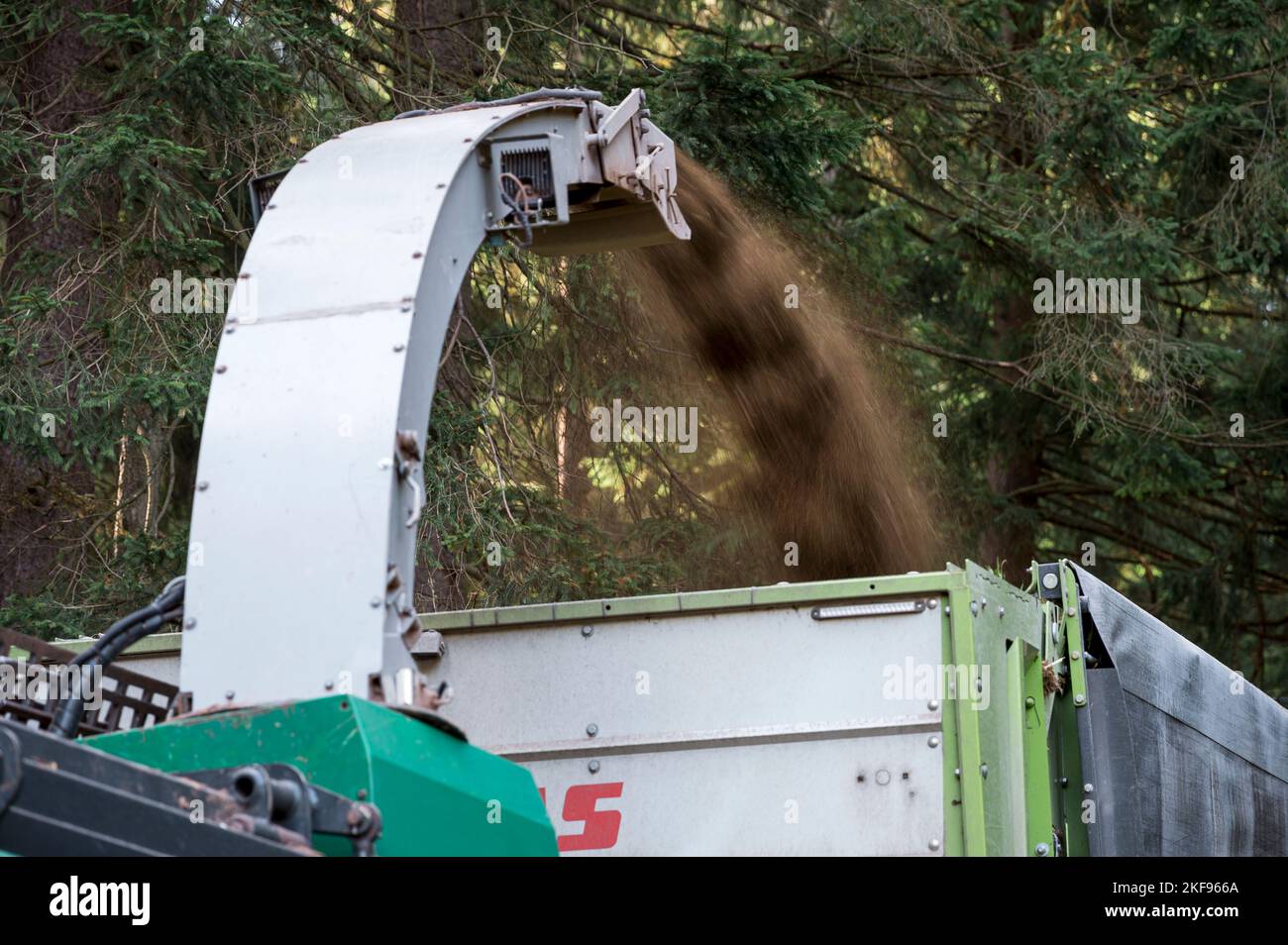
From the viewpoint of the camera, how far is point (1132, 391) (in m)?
10.9

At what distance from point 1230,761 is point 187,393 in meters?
4.59

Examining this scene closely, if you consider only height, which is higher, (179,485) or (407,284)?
(179,485)

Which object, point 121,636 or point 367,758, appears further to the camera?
point 121,636

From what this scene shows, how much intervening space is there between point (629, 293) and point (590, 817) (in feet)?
17.5

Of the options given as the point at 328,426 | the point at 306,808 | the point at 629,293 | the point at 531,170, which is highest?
the point at 629,293

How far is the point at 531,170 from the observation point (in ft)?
12.8

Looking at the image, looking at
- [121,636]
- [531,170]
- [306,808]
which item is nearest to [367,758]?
[306,808]

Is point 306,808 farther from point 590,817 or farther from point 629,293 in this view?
point 629,293

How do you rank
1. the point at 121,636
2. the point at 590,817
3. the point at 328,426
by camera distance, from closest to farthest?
the point at 328,426, the point at 121,636, the point at 590,817

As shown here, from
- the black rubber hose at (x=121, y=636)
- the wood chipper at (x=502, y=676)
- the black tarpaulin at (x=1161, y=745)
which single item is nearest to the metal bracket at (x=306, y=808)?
the wood chipper at (x=502, y=676)

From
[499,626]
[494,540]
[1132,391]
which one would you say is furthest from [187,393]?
[1132,391]

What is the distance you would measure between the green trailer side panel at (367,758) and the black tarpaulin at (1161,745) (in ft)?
8.56
